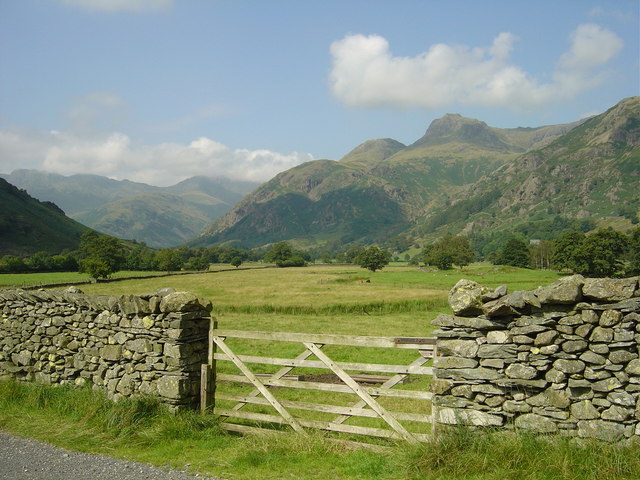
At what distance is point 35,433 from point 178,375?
2.97 metres

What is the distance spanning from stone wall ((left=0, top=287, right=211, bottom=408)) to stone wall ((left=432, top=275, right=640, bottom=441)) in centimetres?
505

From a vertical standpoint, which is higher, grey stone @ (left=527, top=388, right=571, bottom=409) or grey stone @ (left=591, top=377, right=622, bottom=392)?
grey stone @ (left=591, top=377, right=622, bottom=392)

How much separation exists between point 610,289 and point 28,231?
200 metres

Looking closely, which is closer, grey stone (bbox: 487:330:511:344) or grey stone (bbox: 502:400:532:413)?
grey stone (bbox: 502:400:532:413)

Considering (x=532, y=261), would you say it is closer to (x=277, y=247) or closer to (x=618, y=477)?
(x=277, y=247)

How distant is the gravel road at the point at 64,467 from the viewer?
6.99m

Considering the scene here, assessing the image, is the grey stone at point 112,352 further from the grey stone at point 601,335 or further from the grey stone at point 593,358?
the grey stone at point 601,335

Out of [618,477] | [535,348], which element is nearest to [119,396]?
[535,348]

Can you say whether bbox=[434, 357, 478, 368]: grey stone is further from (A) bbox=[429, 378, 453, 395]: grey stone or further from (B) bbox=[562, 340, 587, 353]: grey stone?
(B) bbox=[562, 340, 587, 353]: grey stone

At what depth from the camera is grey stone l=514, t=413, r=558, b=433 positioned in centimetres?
661

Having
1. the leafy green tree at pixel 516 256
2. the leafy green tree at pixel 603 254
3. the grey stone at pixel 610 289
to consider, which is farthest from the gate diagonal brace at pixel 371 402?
the leafy green tree at pixel 516 256

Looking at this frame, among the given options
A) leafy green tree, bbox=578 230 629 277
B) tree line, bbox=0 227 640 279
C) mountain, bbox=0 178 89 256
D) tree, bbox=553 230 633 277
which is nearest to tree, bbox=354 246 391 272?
tree line, bbox=0 227 640 279

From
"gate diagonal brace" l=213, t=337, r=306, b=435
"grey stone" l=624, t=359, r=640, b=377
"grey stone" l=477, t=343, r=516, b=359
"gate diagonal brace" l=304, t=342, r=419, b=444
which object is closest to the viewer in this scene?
"grey stone" l=624, t=359, r=640, b=377

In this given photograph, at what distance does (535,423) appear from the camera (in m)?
6.70
